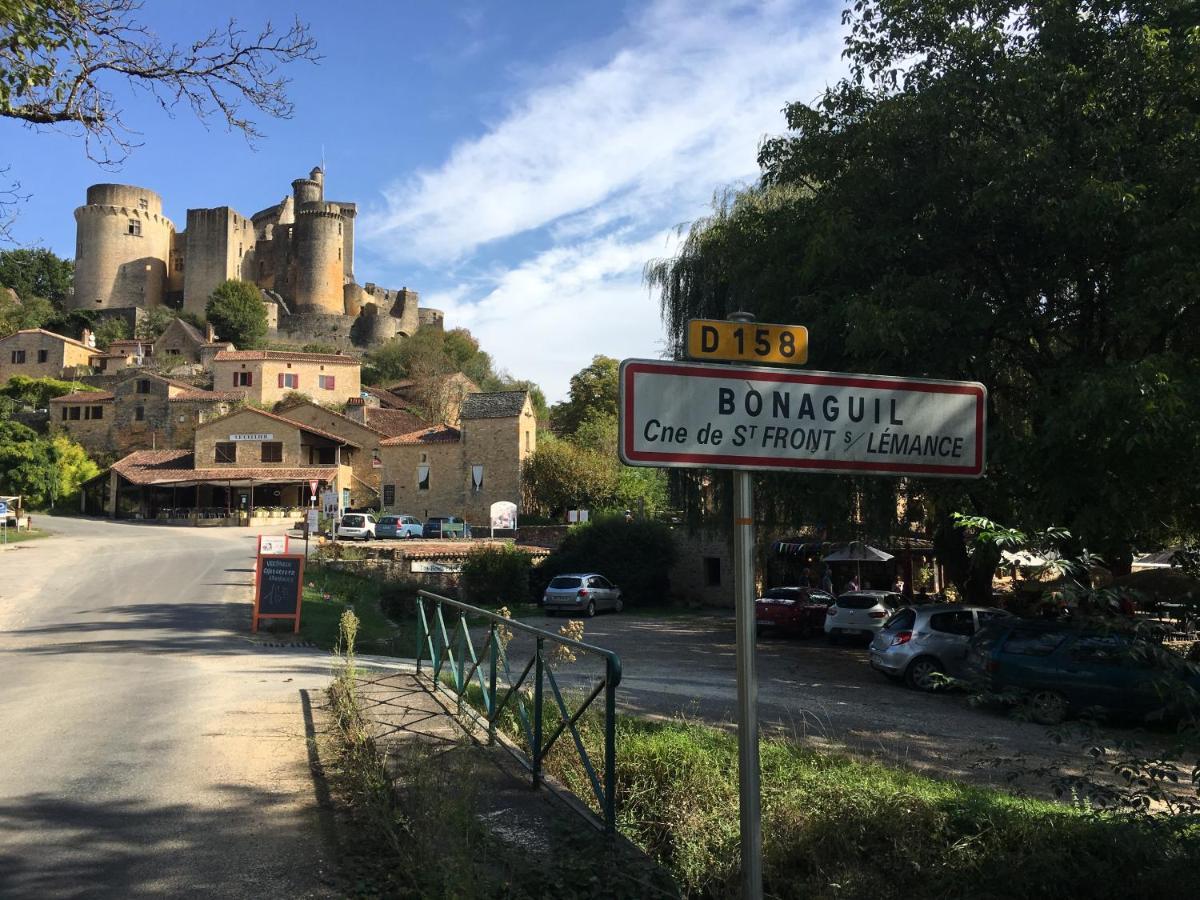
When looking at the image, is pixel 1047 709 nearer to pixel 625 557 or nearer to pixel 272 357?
pixel 625 557

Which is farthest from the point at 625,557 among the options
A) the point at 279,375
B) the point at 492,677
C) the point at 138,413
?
the point at 138,413

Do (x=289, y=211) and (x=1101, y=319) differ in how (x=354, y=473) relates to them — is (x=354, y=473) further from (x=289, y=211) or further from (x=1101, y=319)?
(x=289, y=211)

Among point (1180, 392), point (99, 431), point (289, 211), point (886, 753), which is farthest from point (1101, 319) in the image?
point (289, 211)

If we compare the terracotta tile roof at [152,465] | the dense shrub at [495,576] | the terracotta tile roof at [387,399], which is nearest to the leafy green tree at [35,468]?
the terracotta tile roof at [152,465]

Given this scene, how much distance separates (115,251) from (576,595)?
270ft

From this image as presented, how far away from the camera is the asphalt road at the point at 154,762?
4.84 m

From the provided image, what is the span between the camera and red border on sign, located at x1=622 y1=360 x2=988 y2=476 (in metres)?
2.96

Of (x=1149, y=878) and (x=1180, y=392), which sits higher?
(x=1180, y=392)

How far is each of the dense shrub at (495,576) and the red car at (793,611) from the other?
9.11 metres

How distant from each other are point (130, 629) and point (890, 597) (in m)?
16.1

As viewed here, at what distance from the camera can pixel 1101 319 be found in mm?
13617

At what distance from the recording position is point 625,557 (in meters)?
31.3

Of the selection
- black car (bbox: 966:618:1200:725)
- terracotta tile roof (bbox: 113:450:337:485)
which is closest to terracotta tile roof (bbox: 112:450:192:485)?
terracotta tile roof (bbox: 113:450:337:485)

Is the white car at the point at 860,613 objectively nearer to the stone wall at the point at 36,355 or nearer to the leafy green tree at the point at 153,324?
the stone wall at the point at 36,355
